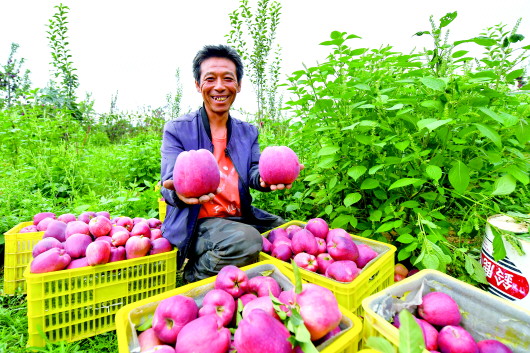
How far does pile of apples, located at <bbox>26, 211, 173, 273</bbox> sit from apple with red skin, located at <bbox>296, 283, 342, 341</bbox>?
1.13 metres

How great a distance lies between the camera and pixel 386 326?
97 centimetres

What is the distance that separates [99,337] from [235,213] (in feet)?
3.75

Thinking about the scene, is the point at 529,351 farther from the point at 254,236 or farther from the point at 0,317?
the point at 0,317

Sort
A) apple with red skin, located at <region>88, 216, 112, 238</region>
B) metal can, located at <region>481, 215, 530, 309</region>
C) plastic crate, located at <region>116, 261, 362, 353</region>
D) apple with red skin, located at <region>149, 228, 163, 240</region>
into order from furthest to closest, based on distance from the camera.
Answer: apple with red skin, located at <region>149, 228, 163, 240</region>
apple with red skin, located at <region>88, 216, 112, 238</region>
metal can, located at <region>481, 215, 530, 309</region>
plastic crate, located at <region>116, 261, 362, 353</region>

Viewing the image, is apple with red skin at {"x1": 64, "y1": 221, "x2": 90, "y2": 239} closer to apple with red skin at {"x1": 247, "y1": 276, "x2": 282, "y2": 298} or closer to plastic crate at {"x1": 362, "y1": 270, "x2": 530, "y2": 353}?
apple with red skin at {"x1": 247, "y1": 276, "x2": 282, "y2": 298}

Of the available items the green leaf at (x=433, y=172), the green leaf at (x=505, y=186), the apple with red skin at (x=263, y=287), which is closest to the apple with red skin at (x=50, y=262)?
the apple with red skin at (x=263, y=287)

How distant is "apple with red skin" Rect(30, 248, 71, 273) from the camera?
4.92ft

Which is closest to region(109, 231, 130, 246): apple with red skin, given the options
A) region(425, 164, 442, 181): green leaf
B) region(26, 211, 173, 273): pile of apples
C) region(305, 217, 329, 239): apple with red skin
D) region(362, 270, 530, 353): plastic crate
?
region(26, 211, 173, 273): pile of apples

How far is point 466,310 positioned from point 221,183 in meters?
1.64

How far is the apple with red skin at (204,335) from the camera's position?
0.97m

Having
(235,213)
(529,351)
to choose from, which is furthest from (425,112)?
(235,213)

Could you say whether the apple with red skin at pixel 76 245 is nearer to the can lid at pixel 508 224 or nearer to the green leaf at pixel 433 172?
the green leaf at pixel 433 172

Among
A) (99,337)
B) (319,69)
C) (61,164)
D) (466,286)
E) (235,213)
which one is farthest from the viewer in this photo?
(61,164)

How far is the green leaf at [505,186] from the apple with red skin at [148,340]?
160cm
